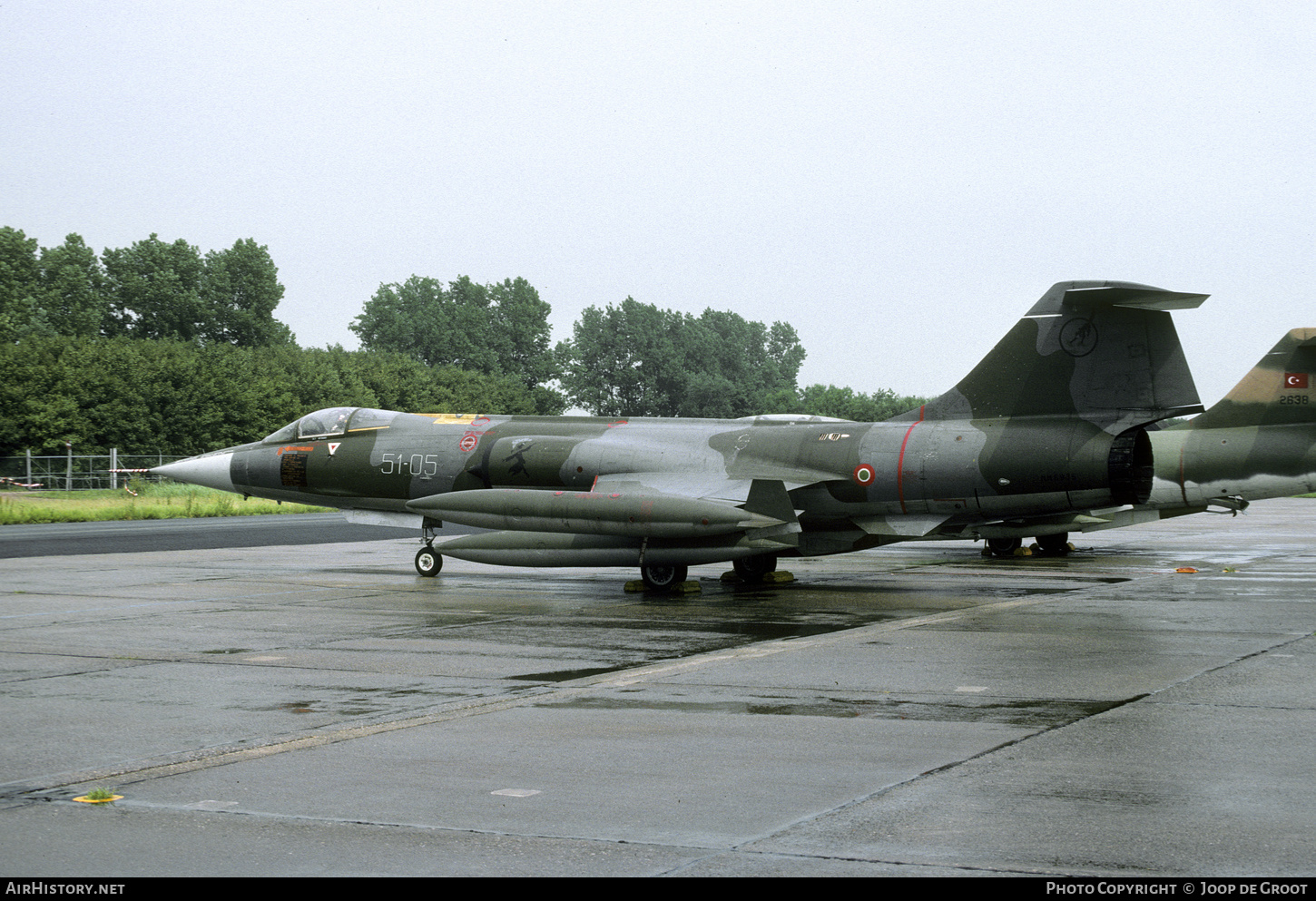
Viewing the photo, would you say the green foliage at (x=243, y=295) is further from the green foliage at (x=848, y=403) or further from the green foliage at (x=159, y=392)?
the green foliage at (x=848, y=403)

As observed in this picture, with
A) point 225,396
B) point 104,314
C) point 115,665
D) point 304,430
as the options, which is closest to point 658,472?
point 304,430

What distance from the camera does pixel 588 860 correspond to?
5137 mm

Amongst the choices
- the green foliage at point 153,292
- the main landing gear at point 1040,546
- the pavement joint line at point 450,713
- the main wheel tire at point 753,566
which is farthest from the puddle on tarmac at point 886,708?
A: the green foliage at point 153,292

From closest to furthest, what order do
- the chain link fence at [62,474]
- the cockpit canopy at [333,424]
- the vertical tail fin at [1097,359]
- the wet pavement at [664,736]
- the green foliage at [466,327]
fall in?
the wet pavement at [664,736]
the vertical tail fin at [1097,359]
the cockpit canopy at [333,424]
the chain link fence at [62,474]
the green foliage at [466,327]

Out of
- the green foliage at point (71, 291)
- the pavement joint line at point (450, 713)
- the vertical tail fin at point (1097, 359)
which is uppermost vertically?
the green foliage at point (71, 291)

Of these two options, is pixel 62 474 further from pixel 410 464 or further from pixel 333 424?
pixel 410 464

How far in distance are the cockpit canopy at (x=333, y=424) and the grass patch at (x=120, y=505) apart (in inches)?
660

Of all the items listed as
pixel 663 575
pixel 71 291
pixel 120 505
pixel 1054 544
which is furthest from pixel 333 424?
pixel 71 291

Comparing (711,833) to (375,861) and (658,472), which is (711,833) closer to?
(375,861)

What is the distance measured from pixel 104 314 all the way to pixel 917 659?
82701 mm

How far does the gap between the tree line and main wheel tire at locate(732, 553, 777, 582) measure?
144ft

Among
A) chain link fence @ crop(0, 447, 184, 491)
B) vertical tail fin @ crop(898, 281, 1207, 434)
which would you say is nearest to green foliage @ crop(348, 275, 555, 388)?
chain link fence @ crop(0, 447, 184, 491)

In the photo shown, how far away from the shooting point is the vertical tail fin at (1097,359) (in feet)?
50.4

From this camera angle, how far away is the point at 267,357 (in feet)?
248
